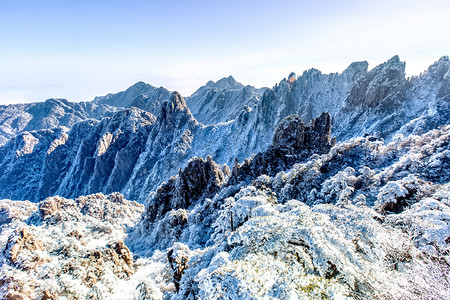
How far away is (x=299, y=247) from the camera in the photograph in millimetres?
12500

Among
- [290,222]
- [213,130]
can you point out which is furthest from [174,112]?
[290,222]

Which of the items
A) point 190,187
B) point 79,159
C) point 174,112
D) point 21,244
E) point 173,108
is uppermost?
point 173,108

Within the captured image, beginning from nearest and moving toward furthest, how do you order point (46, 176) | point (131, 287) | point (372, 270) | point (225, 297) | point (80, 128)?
point (225, 297)
point (372, 270)
point (131, 287)
point (46, 176)
point (80, 128)

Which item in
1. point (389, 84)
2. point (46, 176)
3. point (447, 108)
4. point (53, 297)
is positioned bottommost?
point (46, 176)

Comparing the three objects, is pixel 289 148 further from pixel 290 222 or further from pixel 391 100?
pixel 391 100

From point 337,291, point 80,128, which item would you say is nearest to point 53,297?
point 337,291

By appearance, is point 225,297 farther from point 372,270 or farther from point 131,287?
point 131,287

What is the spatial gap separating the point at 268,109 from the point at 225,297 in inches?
4540

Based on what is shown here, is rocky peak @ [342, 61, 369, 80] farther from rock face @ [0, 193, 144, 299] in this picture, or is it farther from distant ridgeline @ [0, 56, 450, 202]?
rock face @ [0, 193, 144, 299]

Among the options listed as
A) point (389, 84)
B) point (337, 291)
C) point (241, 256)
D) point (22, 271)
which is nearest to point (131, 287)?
point (22, 271)

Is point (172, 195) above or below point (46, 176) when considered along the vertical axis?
above

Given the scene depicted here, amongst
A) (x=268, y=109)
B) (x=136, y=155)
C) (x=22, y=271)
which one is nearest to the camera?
(x=22, y=271)

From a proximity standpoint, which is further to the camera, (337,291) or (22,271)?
(22,271)

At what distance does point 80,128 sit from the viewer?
183m
